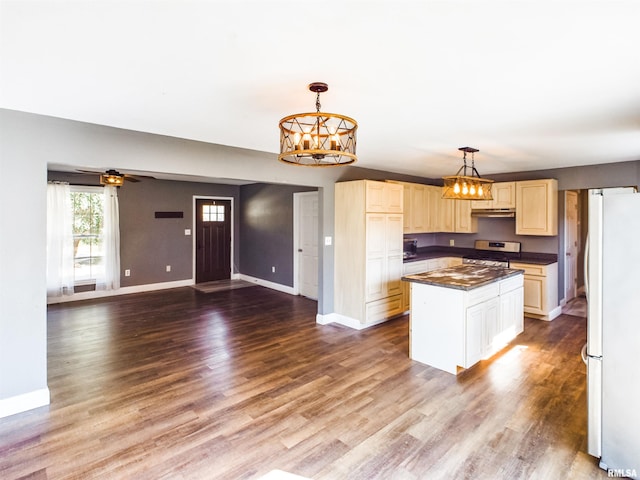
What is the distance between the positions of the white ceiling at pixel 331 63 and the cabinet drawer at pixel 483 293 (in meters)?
1.59

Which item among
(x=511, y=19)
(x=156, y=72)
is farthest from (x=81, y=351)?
(x=511, y=19)

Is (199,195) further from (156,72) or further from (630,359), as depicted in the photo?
(630,359)

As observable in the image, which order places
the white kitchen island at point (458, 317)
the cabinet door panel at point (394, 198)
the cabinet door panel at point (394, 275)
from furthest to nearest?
the cabinet door panel at point (394, 275)
the cabinet door panel at point (394, 198)
the white kitchen island at point (458, 317)

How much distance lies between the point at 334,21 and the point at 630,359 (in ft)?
8.11

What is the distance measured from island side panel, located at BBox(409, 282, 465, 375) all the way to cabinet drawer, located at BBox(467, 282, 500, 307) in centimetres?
17

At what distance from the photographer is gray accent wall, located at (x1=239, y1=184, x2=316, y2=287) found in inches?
280

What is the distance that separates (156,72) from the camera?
6.52 ft

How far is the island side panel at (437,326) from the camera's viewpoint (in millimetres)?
3418

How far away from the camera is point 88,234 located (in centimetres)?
650

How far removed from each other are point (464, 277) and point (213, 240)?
6.01 metres

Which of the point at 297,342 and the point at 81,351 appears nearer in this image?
the point at 81,351

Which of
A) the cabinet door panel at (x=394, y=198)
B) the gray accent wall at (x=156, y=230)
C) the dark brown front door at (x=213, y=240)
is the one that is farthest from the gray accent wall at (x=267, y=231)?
the cabinet door panel at (x=394, y=198)

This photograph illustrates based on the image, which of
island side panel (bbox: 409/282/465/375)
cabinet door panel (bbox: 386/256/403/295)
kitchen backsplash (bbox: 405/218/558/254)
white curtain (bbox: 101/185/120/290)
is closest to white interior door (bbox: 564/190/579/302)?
kitchen backsplash (bbox: 405/218/558/254)

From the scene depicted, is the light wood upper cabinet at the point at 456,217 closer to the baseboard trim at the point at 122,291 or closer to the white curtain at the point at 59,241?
the baseboard trim at the point at 122,291
